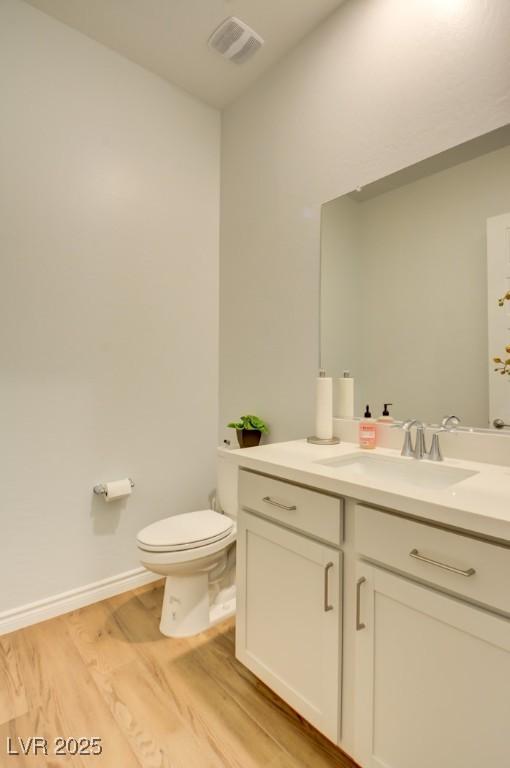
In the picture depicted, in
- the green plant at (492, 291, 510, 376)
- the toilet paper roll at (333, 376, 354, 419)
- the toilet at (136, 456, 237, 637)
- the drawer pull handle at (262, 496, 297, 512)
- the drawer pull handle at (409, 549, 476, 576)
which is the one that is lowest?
the toilet at (136, 456, 237, 637)

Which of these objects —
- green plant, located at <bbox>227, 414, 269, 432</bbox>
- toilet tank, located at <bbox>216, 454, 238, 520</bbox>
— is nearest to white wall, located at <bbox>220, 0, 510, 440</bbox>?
green plant, located at <bbox>227, 414, 269, 432</bbox>

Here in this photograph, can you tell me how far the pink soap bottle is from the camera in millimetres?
1525

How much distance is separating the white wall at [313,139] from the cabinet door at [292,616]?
2.42ft

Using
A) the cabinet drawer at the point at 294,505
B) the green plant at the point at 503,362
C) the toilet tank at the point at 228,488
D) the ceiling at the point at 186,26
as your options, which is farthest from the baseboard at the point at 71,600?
the ceiling at the point at 186,26

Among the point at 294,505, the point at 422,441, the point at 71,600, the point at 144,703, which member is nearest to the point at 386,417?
the point at 422,441

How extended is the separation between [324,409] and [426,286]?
0.62m

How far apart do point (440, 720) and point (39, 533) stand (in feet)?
5.58

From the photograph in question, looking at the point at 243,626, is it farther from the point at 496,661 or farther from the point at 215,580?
the point at 496,661

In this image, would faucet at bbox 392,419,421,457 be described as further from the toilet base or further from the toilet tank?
the toilet base

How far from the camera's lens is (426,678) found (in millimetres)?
885

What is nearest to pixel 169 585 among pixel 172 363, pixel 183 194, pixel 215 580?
pixel 215 580

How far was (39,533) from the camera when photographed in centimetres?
183

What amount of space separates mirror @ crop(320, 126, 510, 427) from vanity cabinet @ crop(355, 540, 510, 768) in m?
0.68

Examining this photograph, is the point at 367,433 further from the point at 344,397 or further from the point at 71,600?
the point at 71,600
